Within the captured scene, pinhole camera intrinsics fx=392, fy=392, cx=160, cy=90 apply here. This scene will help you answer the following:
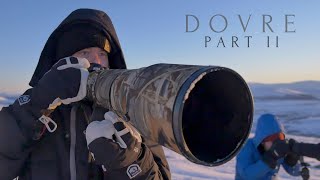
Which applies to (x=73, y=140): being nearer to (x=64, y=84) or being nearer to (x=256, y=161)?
(x=64, y=84)

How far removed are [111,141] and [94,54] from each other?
0.63 metres

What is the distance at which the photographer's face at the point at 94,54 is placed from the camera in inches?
71.0

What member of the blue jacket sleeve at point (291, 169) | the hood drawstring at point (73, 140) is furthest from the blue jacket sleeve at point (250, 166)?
the hood drawstring at point (73, 140)

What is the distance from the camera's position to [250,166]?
322cm

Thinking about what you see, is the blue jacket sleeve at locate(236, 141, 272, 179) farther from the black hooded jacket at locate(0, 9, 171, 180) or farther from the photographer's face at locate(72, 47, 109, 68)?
the photographer's face at locate(72, 47, 109, 68)

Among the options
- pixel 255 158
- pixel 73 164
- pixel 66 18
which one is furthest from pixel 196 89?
pixel 255 158

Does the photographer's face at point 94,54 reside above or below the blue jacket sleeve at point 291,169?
above

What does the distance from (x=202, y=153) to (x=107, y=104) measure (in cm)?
40

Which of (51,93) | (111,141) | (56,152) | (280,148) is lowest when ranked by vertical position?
(280,148)

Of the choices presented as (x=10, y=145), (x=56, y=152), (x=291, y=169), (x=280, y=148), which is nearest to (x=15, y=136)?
(x=10, y=145)

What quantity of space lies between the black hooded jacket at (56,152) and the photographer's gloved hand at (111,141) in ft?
0.32

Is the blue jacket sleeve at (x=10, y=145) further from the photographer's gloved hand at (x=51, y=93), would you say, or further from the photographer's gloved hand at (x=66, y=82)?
the photographer's gloved hand at (x=66, y=82)

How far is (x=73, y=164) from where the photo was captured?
4.93 ft


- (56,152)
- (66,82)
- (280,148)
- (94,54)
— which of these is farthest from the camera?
(280,148)
